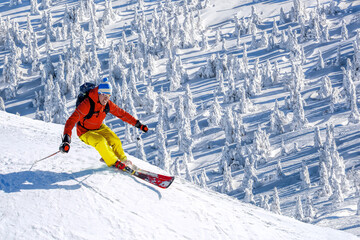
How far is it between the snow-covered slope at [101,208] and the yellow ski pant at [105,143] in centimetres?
34

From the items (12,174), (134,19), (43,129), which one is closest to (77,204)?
(12,174)

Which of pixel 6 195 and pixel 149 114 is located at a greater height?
pixel 6 195

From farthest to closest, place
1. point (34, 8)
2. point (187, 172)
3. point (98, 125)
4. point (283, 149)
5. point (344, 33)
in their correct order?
1. point (34, 8)
2. point (344, 33)
3. point (283, 149)
4. point (187, 172)
5. point (98, 125)

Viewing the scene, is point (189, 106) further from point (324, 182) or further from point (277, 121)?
point (324, 182)

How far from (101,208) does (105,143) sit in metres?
2.03

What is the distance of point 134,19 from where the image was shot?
521ft

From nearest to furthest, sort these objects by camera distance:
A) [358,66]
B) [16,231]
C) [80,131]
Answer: [16,231]
[80,131]
[358,66]

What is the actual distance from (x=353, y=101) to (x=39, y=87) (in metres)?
94.4

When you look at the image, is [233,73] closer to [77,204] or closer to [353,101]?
[353,101]

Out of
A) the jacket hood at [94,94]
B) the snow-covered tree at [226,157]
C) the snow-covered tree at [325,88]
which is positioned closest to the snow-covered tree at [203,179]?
the snow-covered tree at [226,157]

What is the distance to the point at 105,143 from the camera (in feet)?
32.5

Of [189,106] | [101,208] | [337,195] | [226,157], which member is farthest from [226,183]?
[101,208]

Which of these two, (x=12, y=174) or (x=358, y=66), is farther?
(x=358, y=66)

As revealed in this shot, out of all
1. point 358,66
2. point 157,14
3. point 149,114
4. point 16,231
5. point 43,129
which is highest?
point 16,231
